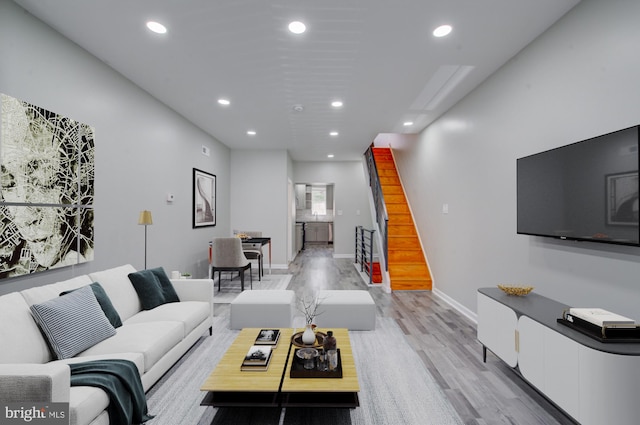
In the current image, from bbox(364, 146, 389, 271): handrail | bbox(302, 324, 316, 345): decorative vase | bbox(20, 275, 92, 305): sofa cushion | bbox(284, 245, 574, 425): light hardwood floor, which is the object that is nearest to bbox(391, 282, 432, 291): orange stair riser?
bbox(284, 245, 574, 425): light hardwood floor

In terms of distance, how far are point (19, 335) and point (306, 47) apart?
293 centimetres

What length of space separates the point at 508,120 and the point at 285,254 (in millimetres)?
5297

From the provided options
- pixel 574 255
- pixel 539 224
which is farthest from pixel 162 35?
pixel 574 255

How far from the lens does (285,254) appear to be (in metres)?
7.24

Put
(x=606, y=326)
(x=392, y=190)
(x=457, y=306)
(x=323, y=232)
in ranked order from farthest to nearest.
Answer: (x=323, y=232) → (x=392, y=190) → (x=457, y=306) → (x=606, y=326)

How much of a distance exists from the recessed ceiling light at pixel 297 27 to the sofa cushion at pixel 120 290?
104 inches

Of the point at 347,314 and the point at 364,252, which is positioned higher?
the point at 364,252

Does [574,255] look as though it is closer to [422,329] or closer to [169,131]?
[422,329]

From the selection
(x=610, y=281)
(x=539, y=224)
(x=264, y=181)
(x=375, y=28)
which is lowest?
(x=610, y=281)

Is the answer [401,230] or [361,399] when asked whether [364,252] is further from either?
[361,399]

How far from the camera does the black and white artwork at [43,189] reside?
2.14m

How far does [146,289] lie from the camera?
2.93 meters

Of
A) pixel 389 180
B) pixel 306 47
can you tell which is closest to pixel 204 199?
pixel 306 47

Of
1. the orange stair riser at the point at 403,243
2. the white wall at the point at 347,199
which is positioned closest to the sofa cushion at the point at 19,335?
the orange stair riser at the point at 403,243
